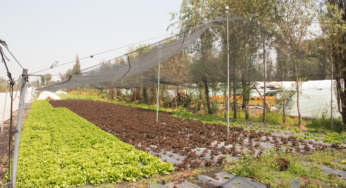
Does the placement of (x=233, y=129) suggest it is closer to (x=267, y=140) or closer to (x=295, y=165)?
(x=267, y=140)

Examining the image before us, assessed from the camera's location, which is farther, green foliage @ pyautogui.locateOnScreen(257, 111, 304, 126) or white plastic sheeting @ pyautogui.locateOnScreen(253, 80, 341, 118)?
green foliage @ pyautogui.locateOnScreen(257, 111, 304, 126)

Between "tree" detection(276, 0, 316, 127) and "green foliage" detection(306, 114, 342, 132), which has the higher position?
"tree" detection(276, 0, 316, 127)

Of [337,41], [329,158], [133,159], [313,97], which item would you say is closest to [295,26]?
[337,41]

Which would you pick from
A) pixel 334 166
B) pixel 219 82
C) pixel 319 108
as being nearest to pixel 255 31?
pixel 219 82

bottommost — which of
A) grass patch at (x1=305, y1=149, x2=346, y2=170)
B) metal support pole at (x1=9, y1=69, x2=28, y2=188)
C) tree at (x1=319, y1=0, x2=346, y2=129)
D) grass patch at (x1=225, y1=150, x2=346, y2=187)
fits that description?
grass patch at (x1=305, y1=149, x2=346, y2=170)

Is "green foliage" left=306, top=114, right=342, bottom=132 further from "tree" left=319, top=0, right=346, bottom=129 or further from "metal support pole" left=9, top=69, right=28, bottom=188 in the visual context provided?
"metal support pole" left=9, top=69, right=28, bottom=188

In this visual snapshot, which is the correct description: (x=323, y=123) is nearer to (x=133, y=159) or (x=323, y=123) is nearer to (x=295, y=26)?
(x=295, y=26)

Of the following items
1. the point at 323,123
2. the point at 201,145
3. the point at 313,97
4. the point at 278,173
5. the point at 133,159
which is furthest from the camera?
the point at 313,97

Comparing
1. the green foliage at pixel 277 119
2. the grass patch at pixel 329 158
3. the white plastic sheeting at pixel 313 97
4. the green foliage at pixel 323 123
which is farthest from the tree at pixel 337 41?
the grass patch at pixel 329 158

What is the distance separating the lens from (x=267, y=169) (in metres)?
3.74

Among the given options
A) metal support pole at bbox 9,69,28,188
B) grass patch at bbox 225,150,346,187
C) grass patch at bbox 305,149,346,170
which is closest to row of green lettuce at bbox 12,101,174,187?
metal support pole at bbox 9,69,28,188

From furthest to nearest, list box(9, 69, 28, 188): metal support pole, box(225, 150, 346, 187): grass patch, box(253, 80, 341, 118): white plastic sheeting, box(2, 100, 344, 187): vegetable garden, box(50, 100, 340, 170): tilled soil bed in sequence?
box(253, 80, 341, 118): white plastic sheeting < box(50, 100, 340, 170): tilled soil bed < box(2, 100, 344, 187): vegetable garden < box(225, 150, 346, 187): grass patch < box(9, 69, 28, 188): metal support pole

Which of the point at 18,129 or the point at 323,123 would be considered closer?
the point at 18,129

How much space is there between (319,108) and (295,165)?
684 cm
